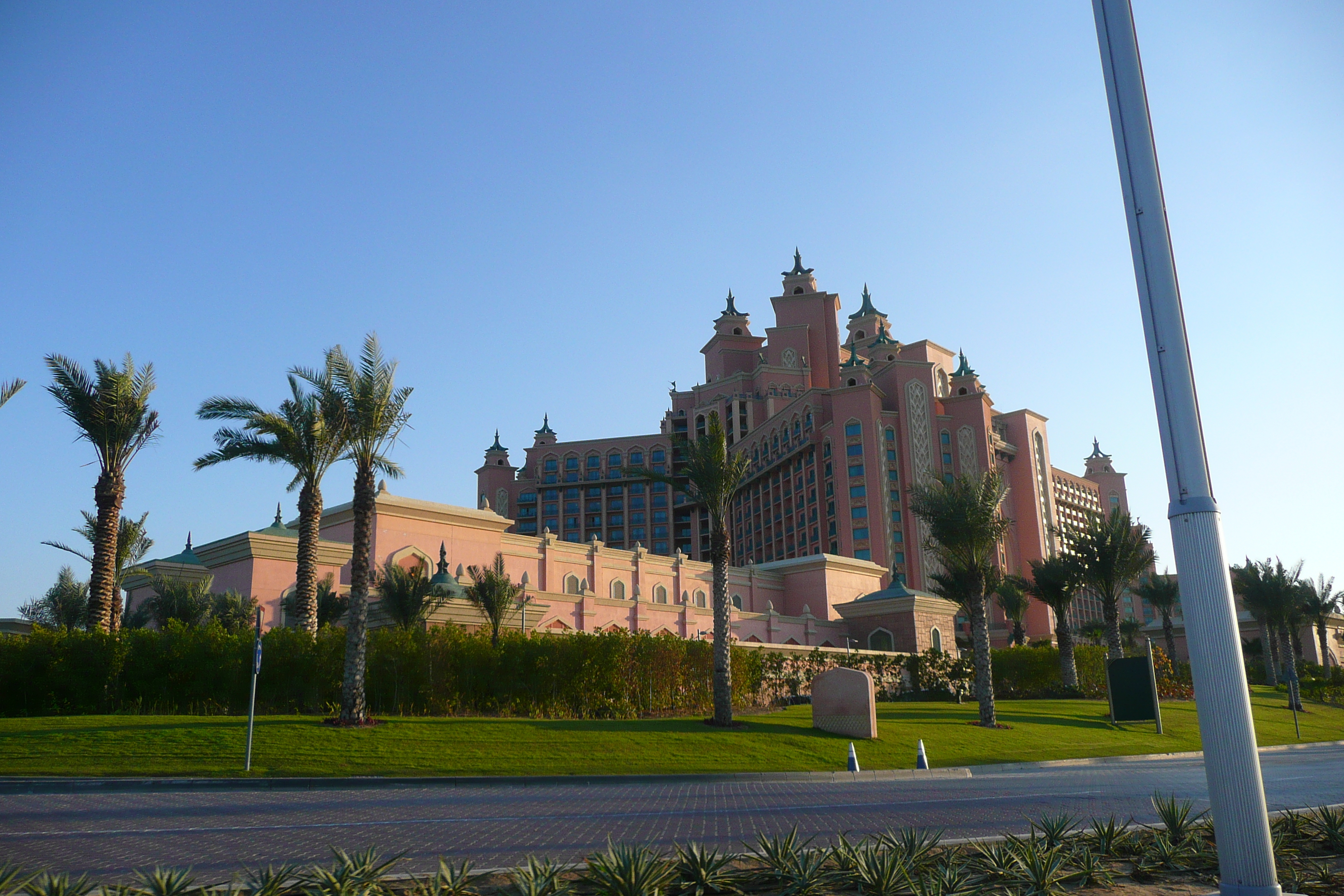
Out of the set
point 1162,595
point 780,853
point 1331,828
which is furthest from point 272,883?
point 1162,595

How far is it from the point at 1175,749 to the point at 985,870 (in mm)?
23877

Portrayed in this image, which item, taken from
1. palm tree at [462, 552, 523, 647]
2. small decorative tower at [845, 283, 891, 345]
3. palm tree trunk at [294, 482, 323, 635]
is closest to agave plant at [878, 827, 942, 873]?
palm tree trunk at [294, 482, 323, 635]

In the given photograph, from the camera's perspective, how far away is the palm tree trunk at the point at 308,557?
2566 cm

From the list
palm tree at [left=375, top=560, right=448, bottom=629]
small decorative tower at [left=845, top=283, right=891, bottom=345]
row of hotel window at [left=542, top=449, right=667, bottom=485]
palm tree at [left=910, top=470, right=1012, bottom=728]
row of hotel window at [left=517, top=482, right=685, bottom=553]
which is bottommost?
palm tree at [left=375, top=560, right=448, bottom=629]

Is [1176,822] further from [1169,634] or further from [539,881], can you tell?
[1169,634]

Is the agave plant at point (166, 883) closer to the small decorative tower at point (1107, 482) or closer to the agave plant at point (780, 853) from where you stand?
the agave plant at point (780, 853)

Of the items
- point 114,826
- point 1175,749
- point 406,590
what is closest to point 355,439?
point 406,590

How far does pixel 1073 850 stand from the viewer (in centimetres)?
829

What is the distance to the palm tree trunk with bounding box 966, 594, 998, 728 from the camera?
28.9 m

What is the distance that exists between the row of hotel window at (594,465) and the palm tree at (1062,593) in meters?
82.3

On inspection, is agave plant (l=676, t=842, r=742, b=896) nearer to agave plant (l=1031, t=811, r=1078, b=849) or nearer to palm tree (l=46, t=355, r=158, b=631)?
agave plant (l=1031, t=811, r=1078, b=849)

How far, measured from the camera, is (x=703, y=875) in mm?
7324

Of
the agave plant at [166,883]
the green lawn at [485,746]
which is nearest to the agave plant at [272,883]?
the agave plant at [166,883]

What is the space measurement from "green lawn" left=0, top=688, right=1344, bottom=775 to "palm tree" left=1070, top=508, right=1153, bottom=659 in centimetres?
1203
